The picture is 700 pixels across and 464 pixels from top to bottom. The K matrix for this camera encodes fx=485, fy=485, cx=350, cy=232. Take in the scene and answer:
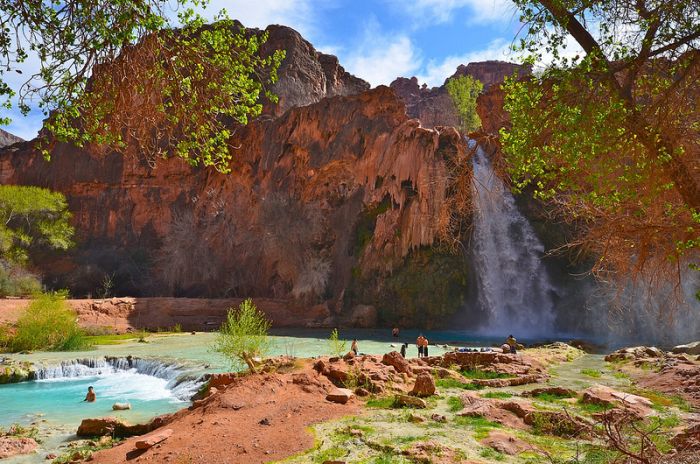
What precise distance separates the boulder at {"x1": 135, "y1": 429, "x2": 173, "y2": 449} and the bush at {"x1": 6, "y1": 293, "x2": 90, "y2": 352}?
18.9m

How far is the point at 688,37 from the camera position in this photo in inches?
206

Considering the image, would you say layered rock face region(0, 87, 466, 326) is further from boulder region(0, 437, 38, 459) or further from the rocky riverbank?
boulder region(0, 437, 38, 459)

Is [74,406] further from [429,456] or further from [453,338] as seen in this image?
[453,338]

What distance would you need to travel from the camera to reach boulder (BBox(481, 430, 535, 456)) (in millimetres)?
7156

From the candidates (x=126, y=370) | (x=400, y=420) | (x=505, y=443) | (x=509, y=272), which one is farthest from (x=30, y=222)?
(x=505, y=443)

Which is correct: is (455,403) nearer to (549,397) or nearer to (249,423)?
(549,397)

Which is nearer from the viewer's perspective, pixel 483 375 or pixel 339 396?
pixel 339 396

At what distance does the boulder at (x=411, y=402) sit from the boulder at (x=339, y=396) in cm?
105

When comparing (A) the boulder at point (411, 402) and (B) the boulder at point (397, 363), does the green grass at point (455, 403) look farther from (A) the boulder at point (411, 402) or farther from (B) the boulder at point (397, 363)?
(B) the boulder at point (397, 363)

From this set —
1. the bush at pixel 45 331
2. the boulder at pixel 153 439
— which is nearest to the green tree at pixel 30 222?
the bush at pixel 45 331

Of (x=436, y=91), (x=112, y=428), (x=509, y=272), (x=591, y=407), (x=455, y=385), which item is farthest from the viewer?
(x=436, y=91)

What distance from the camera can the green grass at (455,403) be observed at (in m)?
9.72

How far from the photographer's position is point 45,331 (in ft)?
79.4

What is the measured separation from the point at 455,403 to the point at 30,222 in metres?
48.6
